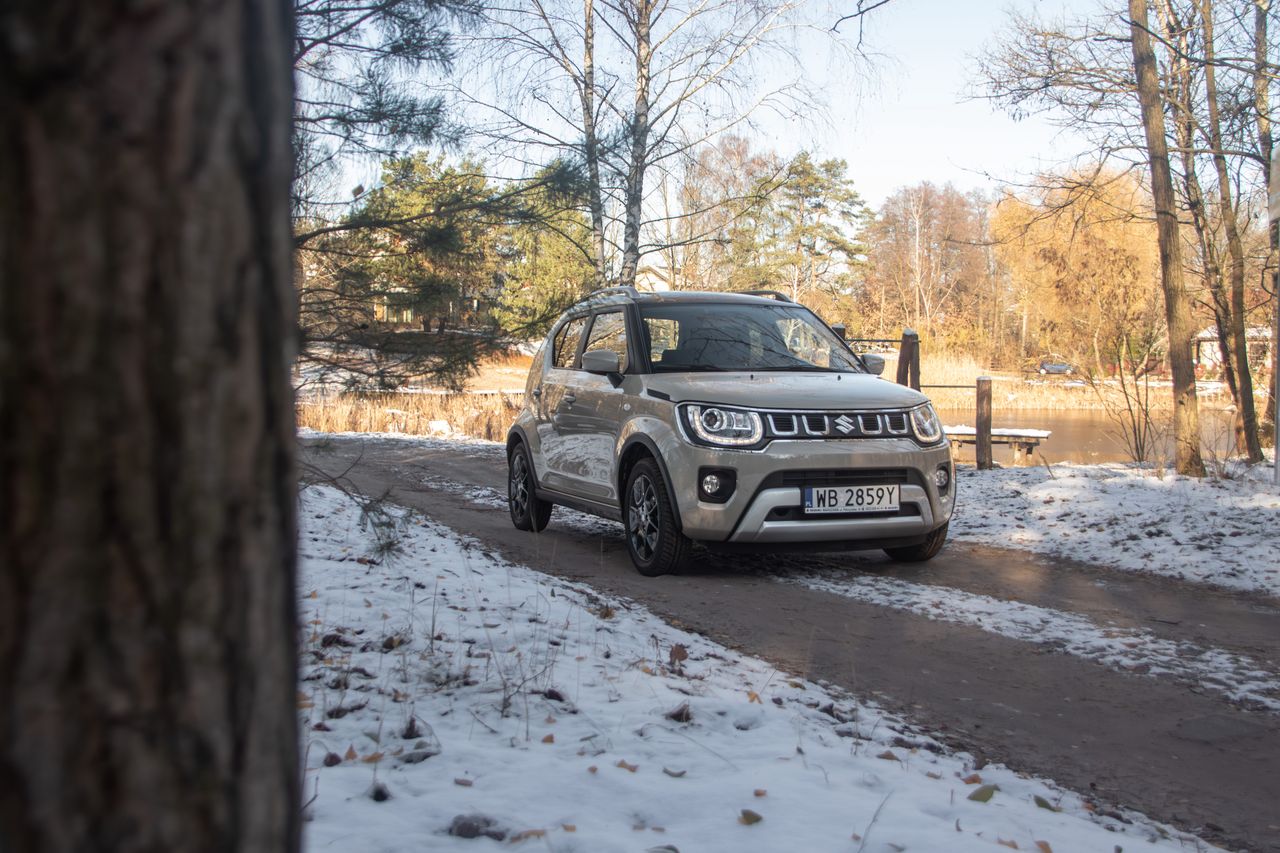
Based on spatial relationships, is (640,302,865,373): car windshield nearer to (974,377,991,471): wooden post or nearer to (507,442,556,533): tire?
(507,442,556,533): tire

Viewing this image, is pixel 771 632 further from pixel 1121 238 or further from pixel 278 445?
pixel 1121 238

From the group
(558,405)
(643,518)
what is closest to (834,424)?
(643,518)

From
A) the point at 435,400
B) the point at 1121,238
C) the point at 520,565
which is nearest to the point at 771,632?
the point at 520,565

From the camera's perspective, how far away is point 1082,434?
23.9 metres

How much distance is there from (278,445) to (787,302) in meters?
7.58

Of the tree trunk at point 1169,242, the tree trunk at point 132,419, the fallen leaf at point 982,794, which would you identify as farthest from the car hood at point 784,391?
the tree trunk at point 1169,242

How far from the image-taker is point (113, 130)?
946mm

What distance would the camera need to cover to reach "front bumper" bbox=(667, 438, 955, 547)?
6.55 metres

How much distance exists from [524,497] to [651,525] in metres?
2.37

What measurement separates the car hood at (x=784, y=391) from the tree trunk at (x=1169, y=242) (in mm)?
6193

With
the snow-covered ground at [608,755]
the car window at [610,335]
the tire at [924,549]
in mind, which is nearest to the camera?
the snow-covered ground at [608,755]

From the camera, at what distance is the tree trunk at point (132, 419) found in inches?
36.6

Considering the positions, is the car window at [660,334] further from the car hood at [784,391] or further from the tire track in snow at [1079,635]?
the tire track in snow at [1079,635]

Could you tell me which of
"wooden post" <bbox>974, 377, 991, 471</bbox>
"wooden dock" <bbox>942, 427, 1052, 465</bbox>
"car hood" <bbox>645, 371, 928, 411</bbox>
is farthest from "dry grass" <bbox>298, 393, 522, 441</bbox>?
"car hood" <bbox>645, 371, 928, 411</bbox>
